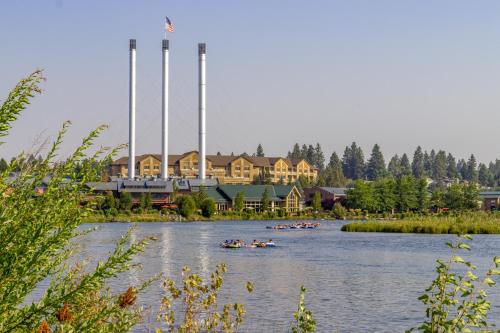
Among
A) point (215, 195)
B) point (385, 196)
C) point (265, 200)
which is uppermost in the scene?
point (215, 195)

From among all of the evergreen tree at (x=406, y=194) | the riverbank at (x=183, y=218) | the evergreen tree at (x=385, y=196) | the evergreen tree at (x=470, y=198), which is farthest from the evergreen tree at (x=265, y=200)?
the evergreen tree at (x=470, y=198)

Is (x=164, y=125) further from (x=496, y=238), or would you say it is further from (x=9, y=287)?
(x=9, y=287)

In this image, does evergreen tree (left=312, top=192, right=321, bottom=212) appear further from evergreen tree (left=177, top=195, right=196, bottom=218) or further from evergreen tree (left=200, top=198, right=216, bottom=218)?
evergreen tree (left=177, top=195, right=196, bottom=218)

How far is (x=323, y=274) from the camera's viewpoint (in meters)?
49.8

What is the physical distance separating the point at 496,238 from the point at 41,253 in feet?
272

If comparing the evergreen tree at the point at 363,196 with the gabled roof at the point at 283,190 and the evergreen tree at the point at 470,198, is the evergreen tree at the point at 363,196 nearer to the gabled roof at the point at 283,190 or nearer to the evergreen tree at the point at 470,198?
the gabled roof at the point at 283,190

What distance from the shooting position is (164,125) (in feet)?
545

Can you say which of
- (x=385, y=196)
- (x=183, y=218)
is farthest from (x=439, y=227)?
(x=385, y=196)

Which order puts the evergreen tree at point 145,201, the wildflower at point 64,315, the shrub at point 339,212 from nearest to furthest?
the wildflower at point 64,315 < the evergreen tree at point 145,201 < the shrub at point 339,212

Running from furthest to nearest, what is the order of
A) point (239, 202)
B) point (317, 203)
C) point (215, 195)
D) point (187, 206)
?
point (317, 203)
point (215, 195)
point (239, 202)
point (187, 206)

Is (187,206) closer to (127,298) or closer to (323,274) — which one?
(323,274)

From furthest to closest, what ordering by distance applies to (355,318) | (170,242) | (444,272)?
(170,242), (355,318), (444,272)

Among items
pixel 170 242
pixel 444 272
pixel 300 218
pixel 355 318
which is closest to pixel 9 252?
pixel 444 272

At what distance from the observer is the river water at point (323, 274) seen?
3278cm
